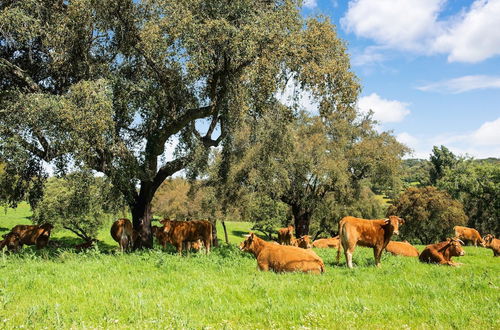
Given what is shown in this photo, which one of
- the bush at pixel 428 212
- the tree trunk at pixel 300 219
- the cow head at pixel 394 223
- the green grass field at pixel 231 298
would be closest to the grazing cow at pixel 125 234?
the green grass field at pixel 231 298

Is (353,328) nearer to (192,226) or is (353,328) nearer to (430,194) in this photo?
(192,226)

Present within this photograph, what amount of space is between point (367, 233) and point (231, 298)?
269 inches

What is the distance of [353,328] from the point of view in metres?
5.02

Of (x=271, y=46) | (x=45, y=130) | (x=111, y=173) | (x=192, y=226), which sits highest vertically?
(x=271, y=46)

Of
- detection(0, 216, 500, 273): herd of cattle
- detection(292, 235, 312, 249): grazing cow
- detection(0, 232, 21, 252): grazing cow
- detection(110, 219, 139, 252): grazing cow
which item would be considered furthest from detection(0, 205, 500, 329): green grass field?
detection(292, 235, 312, 249): grazing cow

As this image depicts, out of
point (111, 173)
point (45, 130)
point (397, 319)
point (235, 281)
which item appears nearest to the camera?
point (397, 319)

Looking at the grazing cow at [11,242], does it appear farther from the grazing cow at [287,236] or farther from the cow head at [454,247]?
the cow head at [454,247]

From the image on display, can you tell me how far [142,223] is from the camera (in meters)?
16.3

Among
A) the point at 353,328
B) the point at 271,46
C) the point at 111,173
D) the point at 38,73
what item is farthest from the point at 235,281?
the point at 38,73

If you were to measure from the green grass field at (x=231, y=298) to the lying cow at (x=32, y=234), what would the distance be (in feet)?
26.4

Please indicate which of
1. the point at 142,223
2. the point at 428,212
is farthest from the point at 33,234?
the point at 428,212

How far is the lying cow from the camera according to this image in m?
17.5

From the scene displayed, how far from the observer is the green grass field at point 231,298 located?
536 centimetres

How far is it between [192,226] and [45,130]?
22.9 feet
